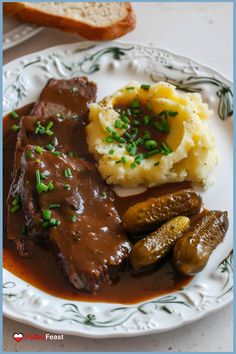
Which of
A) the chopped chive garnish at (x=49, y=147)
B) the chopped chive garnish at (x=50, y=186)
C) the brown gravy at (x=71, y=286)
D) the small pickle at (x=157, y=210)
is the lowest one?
the brown gravy at (x=71, y=286)

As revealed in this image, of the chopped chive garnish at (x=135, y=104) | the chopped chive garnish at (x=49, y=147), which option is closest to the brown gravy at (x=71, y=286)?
the chopped chive garnish at (x=49, y=147)

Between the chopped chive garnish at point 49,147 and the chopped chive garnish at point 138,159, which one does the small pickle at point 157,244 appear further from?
the chopped chive garnish at point 49,147

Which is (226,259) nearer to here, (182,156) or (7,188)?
(182,156)

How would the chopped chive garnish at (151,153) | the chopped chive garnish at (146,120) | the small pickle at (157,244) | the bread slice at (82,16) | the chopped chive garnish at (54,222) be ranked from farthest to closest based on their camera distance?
the bread slice at (82,16) → the chopped chive garnish at (146,120) → the chopped chive garnish at (151,153) → the chopped chive garnish at (54,222) → the small pickle at (157,244)

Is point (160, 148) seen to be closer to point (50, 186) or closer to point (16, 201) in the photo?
point (50, 186)

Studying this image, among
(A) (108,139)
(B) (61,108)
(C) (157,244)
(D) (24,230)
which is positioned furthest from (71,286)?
(B) (61,108)

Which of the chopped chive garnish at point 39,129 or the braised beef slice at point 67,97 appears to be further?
the braised beef slice at point 67,97

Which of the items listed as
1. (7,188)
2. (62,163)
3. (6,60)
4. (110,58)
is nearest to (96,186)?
(62,163)
